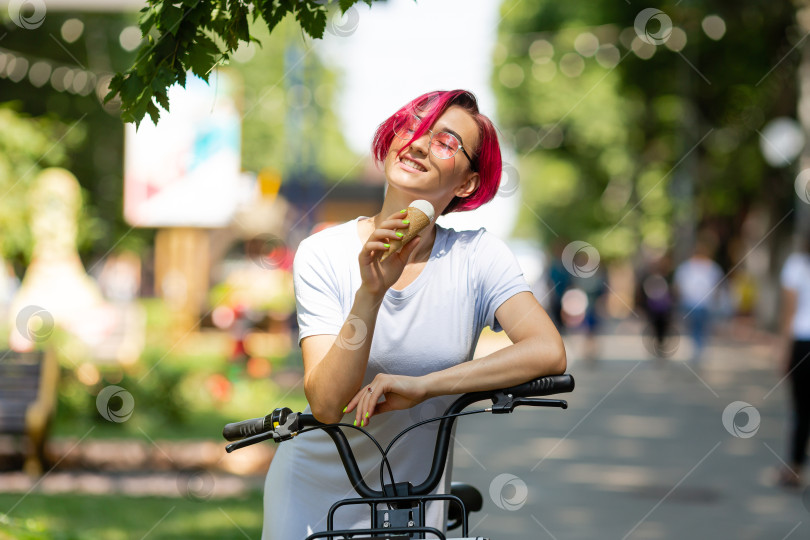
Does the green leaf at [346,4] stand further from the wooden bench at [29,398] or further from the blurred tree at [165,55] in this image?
the wooden bench at [29,398]

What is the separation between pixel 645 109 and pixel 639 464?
29.8m

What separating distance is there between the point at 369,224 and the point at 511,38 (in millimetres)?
38272

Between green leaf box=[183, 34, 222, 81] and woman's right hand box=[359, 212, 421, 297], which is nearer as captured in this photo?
woman's right hand box=[359, 212, 421, 297]

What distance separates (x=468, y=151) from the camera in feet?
8.66

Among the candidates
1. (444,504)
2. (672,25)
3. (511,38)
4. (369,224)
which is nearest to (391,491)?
(444,504)

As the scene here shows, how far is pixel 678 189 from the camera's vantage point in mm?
33844

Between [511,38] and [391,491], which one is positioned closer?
[391,491]

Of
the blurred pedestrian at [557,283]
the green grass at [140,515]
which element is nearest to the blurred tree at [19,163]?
the green grass at [140,515]

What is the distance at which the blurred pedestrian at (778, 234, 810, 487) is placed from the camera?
7746 millimetres

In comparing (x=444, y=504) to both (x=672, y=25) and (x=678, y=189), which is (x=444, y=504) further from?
(x=678, y=189)
